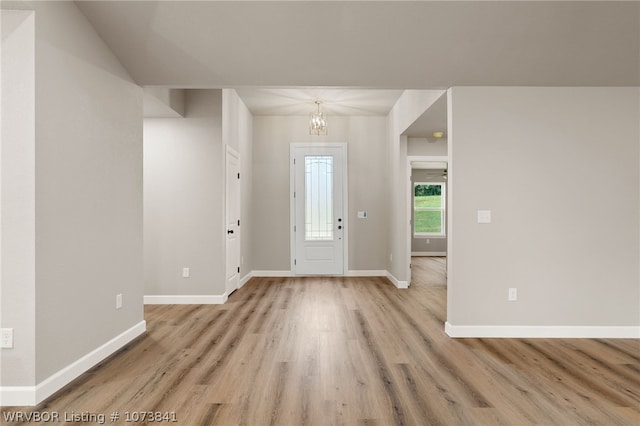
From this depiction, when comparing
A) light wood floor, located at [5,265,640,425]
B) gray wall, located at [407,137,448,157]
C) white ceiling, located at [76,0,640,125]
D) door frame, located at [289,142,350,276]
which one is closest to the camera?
light wood floor, located at [5,265,640,425]

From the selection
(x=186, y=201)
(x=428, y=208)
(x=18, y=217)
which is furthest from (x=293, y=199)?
(x=428, y=208)

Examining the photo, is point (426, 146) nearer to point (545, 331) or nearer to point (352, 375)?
point (545, 331)

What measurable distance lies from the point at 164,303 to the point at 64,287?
95.6 inches

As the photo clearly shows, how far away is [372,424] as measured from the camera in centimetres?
204

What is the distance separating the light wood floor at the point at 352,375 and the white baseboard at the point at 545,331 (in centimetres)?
9

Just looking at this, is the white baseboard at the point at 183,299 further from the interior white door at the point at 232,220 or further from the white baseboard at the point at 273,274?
the white baseboard at the point at 273,274

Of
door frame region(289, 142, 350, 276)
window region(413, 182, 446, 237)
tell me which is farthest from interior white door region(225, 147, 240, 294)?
window region(413, 182, 446, 237)

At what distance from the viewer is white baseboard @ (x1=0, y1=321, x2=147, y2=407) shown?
224 cm

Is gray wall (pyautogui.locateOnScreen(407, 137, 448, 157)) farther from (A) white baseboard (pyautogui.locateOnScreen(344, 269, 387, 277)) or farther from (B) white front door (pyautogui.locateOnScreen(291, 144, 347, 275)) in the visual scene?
(A) white baseboard (pyautogui.locateOnScreen(344, 269, 387, 277))

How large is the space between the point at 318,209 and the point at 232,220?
192 centimetres

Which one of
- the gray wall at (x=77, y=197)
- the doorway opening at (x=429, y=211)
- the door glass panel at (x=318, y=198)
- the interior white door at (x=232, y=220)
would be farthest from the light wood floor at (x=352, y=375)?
the doorway opening at (x=429, y=211)

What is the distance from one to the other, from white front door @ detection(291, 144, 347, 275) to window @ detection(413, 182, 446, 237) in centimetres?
515

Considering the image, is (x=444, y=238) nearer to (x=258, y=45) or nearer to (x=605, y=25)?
(x=605, y=25)

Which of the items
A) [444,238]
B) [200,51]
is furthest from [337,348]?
[444,238]
